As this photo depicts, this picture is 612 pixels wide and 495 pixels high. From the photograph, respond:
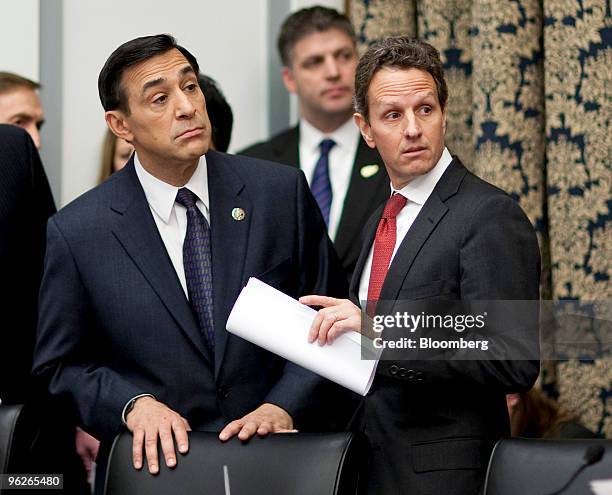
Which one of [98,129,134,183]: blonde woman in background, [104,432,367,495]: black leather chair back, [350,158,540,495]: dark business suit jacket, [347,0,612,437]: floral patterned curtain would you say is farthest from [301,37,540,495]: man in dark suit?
[98,129,134,183]: blonde woman in background

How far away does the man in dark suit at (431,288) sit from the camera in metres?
2.19

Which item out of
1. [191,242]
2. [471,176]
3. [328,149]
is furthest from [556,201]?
[191,242]

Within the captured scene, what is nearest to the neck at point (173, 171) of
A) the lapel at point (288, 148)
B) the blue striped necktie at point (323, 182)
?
the blue striped necktie at point (323, 182)

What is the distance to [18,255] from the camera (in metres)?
2.87

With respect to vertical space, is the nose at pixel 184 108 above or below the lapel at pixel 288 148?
below

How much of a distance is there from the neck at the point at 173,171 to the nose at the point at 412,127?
1.76 feet

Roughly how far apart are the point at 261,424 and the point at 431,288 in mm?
443

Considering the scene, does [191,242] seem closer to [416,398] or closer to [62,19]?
[416,398]

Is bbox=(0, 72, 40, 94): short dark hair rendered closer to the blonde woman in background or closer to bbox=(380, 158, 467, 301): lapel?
the blonde woman in background

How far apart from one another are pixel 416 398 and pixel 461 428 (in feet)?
0.36

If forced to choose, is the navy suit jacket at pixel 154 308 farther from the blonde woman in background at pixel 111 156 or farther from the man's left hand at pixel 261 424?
the blonde woman in background at pixel 111 156

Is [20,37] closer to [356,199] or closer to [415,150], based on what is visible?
[356,199]

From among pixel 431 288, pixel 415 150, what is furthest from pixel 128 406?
pixel 415 150

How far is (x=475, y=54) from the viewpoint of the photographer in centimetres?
359
